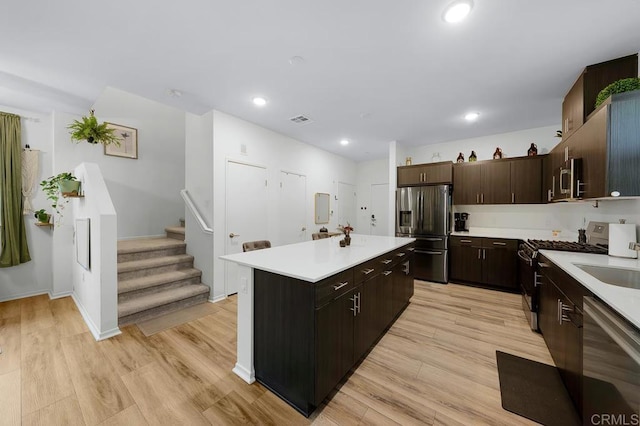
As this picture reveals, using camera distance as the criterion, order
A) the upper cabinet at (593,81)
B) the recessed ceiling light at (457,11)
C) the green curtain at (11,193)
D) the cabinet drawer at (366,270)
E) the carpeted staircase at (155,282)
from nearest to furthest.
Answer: the recessed ceiling light at (457,11) → the cabinet drawer at (366,270) → the upper cabinet at (593,81) → the carpeted staircase at (155,282) → the green curtain at (11,193)

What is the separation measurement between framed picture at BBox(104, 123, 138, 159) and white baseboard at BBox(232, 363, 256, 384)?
15.3 ft

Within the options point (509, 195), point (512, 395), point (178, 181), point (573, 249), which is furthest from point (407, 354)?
point (178, 181)

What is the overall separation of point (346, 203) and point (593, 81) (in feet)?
15.3

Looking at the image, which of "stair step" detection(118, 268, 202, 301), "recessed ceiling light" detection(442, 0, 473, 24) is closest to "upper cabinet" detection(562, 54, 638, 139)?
"recessed ceiling light" detection(442, 0, 473, 24)

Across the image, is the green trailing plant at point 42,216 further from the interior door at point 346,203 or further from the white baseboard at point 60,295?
the interior door at point 346,203

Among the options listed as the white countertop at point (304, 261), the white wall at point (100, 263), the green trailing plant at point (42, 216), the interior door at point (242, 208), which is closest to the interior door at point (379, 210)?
the interior door at point (242, 208)

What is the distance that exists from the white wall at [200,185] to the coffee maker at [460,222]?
4433mm

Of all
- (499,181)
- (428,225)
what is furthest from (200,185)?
(499,181)

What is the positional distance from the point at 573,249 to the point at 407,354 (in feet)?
6.57

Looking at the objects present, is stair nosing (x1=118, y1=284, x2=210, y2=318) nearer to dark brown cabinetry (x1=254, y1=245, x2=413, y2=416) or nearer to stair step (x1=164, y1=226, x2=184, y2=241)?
stair step (x1=164, y1=226, x2=184, y2=241)

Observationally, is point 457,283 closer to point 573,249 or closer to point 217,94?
point 573,249

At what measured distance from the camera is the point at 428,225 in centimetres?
438

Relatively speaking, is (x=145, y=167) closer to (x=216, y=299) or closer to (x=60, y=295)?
(x=60, y=295)

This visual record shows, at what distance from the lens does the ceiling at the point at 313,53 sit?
5.60 feet
